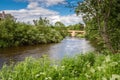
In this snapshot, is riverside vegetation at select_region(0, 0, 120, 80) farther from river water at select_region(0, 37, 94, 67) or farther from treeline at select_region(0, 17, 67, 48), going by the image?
treeline at select_region(0, 17, 67, 48)

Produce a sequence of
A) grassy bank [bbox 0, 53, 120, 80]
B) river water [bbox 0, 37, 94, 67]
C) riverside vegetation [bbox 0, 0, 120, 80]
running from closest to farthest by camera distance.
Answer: grassy bank [bbox 0, 53, 120, 80] → riverside vegetation [bbox 0, 0, 120, 80] → river water [bbox 0, 37, 94, 67]

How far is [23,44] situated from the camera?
42000 mm

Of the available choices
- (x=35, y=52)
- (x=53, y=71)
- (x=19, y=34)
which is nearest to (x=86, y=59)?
(x=53, y=71)

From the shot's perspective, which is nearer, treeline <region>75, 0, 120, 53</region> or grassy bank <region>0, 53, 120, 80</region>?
grassy bank <region>0, 53, 120, 80</region>

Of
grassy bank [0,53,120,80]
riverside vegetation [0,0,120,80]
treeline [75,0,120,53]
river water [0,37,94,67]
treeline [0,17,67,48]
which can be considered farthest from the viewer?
treeline [0,17,67,48]

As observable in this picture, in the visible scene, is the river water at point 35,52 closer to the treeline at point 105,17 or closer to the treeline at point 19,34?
the treeline at point 19,34

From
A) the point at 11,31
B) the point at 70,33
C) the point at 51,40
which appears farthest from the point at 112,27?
the point at 70,33

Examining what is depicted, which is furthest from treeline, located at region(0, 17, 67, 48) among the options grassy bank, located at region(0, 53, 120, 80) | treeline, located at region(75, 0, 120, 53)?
grassy bank, located at region(0, 53, 120, 80)

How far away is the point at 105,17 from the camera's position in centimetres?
1209

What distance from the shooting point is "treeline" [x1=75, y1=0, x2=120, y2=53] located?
11930mm

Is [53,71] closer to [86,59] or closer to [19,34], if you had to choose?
[86,59]

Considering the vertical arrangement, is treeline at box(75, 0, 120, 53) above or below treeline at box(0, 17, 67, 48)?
above

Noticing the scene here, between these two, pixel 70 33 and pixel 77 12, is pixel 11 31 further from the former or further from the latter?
pixel 70 33

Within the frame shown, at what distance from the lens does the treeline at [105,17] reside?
11930 millimetres
